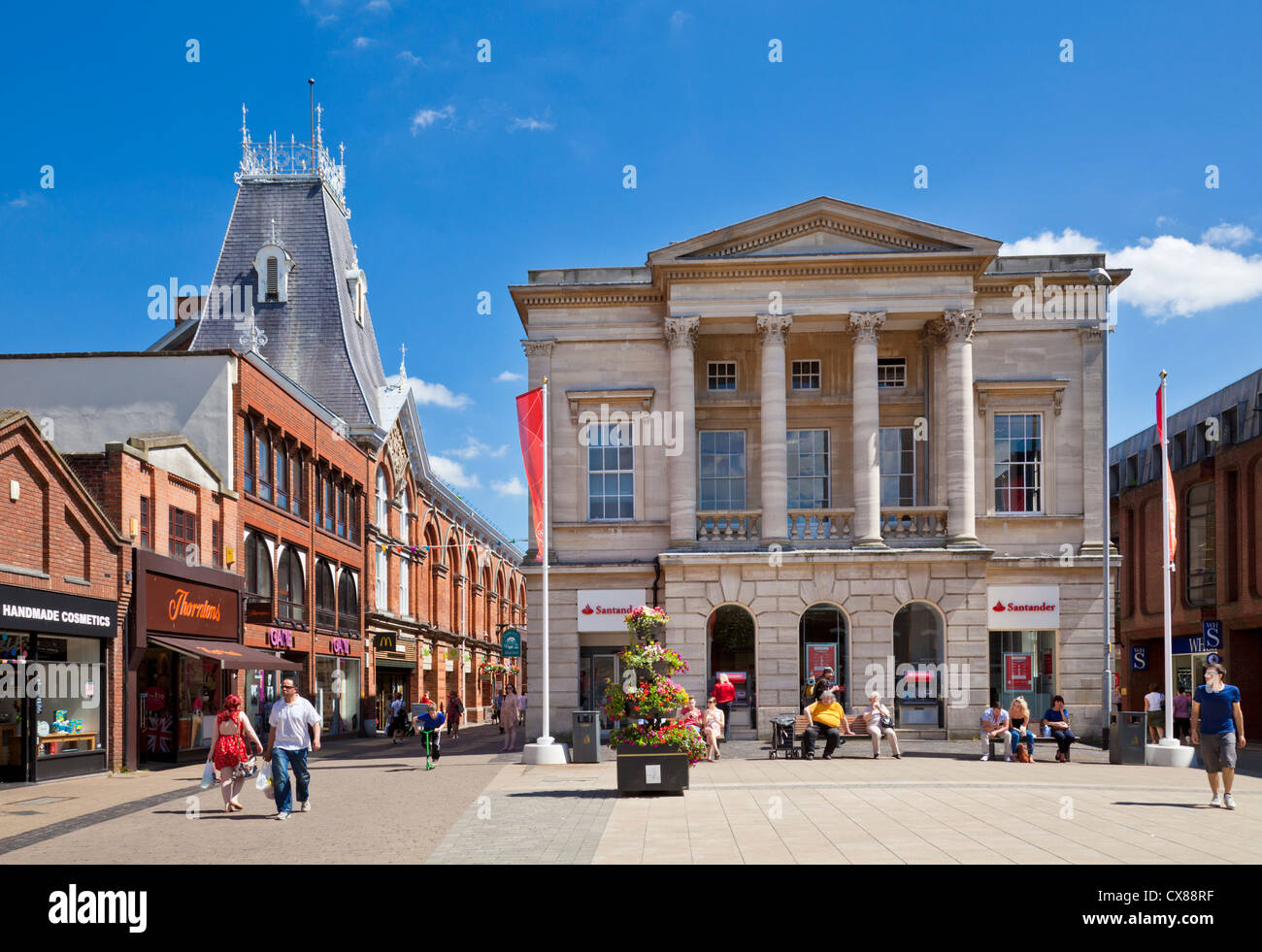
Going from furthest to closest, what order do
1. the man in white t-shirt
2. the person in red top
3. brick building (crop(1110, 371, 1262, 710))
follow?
brick building (crop(1110, 371, 1262, 710)), the person in red top, the man in white t-shirt

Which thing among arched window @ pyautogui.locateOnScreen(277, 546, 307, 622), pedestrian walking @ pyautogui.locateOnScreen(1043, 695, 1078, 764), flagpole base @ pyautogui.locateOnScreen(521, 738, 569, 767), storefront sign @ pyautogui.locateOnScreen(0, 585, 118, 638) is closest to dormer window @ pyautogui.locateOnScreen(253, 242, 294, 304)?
arched window @ pyautogui.locateOnScreen(277, 546, 307, 622)

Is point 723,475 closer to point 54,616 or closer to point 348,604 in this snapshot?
point 348,604

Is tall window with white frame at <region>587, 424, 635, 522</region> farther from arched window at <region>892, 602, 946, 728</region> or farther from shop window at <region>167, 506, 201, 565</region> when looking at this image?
shop window at <region>167, 506, 201, 565</region>

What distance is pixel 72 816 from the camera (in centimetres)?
1828

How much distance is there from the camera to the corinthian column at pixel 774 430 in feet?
113

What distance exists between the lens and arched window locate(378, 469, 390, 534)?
52.1m

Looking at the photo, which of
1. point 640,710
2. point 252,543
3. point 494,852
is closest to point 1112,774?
point 640,710

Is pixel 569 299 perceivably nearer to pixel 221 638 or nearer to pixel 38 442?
pixel 221 638

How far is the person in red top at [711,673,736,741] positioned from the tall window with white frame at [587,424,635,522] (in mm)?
6328

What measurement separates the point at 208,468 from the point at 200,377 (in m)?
3.20

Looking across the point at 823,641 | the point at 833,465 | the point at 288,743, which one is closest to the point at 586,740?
the point at 823,641

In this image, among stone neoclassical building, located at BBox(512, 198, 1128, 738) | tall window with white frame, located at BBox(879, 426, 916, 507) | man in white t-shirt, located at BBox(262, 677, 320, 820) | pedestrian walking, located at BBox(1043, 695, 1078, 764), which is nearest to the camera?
man in white t-shirt, located at BBox(262, 677, 320, 820)

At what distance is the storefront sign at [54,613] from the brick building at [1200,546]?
1206 inches

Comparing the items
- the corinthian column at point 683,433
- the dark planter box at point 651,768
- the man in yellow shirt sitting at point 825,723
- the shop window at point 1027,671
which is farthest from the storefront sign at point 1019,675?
the dark planter box at point 651,768
